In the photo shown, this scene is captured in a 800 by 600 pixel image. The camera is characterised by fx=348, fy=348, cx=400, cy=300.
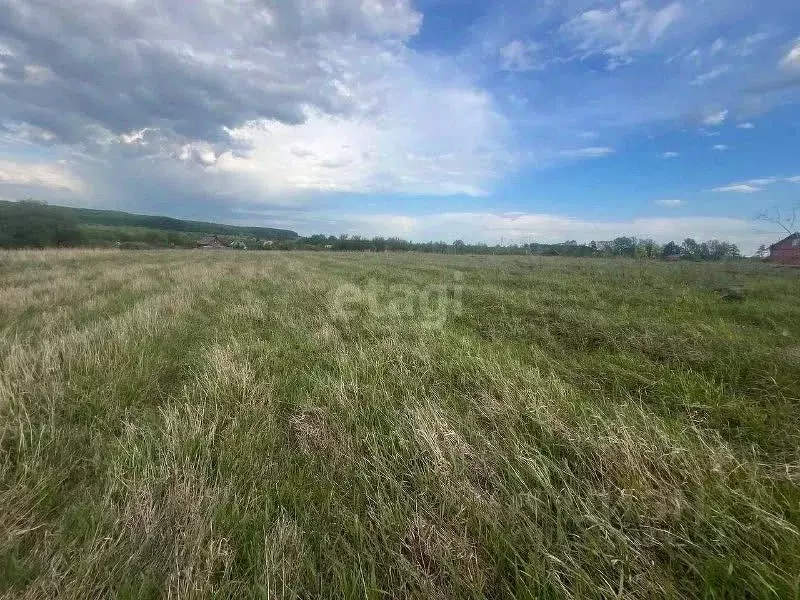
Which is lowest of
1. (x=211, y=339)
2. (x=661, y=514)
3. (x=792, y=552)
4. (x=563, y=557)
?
(x=211, y=339)

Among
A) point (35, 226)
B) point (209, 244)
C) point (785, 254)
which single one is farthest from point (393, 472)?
point (209, 244)

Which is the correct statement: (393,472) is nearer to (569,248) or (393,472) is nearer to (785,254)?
(785,254)

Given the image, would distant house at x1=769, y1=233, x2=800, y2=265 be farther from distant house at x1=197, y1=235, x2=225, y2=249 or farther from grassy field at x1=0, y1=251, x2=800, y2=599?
distant house at x1=197, y1=235, x2=225, y2=249

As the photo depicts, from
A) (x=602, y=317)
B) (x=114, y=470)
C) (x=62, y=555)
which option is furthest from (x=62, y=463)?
(x=602, y=317)

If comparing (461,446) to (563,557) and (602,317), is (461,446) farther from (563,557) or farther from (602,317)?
(602,317)

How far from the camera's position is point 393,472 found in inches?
98.7

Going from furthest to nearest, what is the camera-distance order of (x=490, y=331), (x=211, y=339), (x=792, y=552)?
(x=490, y=331)
(x=211, y=339)
(x=792, y=552)

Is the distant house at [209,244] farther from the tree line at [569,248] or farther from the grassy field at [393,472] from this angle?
the grassy field at [393,472]

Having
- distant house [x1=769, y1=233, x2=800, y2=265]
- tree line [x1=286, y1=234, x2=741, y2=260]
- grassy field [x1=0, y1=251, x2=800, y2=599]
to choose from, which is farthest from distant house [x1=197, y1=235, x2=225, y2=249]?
distant house [x1=769, y1=233, x2=800, y2=265]

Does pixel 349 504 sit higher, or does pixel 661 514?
pixel 661 514

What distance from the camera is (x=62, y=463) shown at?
2477mm

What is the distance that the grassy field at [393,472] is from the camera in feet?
5.45

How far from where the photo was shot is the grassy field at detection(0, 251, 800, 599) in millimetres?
1660

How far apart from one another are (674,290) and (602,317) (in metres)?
7.40
